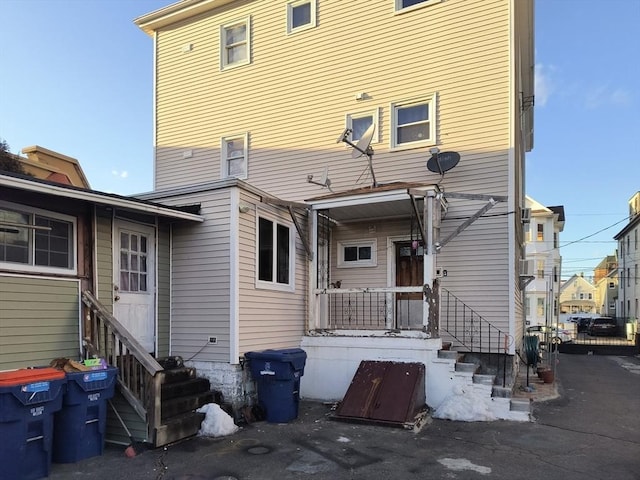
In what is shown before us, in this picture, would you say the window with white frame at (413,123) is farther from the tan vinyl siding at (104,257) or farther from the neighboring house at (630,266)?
the neighboring house at (630,266)

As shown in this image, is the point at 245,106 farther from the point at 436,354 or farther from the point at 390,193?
the point at 436,354

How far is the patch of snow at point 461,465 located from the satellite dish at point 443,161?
17.7 feet

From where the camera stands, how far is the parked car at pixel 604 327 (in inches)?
1374

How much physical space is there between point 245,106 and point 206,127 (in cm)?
121

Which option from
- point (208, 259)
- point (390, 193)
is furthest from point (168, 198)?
point (390, 193)

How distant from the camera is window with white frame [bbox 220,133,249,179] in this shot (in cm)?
1217

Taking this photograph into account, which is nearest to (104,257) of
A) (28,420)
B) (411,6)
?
(28,420)

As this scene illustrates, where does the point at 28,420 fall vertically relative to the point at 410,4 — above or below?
below

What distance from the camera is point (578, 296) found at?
248ft

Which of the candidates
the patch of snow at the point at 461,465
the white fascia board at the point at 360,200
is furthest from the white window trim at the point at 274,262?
the patch of snow at the point at 461,465

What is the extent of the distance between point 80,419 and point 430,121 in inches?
319

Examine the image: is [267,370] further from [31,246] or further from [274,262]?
[31,246]

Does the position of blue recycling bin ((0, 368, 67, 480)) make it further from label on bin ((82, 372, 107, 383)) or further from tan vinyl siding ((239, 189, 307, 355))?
tan vinyl siding ((239, 189, 307, 355))

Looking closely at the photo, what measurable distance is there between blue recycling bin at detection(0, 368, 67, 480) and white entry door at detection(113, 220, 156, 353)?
2.23 meters
